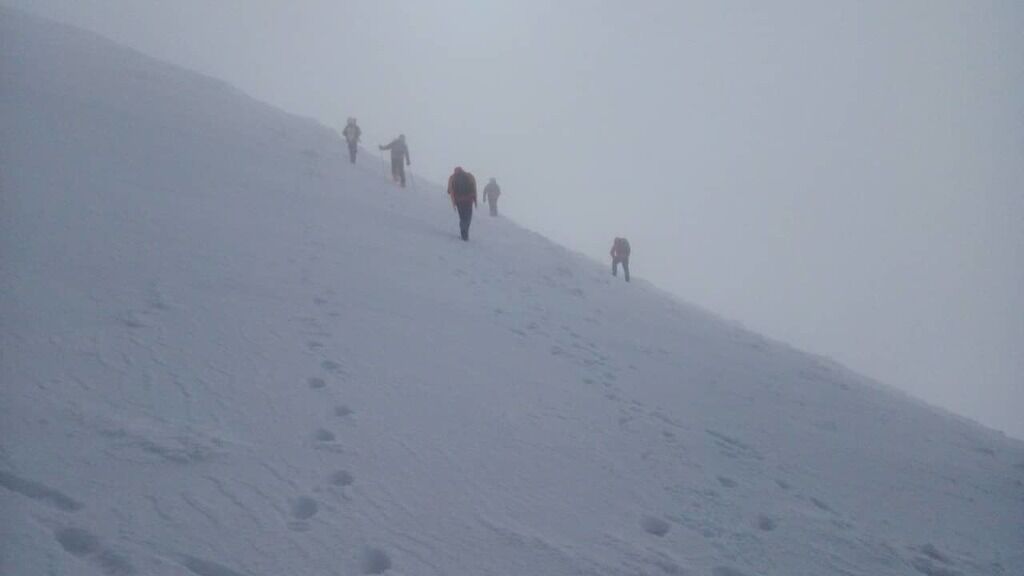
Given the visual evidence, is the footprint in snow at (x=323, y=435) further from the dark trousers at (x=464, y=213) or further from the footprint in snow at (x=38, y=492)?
the dark trousers at (x=464, y=213)

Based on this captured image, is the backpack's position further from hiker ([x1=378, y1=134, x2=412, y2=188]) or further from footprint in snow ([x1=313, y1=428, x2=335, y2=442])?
footprint in snow ([x1=313, y1=428, x2=335, y2=442])

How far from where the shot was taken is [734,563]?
5676 mm

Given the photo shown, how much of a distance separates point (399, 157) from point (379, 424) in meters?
20.1

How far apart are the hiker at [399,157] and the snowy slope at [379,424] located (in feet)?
32.6

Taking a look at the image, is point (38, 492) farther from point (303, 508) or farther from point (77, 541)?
point (303, 508)

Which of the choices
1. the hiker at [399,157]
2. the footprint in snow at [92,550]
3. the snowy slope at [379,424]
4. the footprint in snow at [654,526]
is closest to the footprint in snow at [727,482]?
the snowy slope at [379,424]

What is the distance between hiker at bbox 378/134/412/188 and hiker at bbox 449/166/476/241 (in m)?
6.98

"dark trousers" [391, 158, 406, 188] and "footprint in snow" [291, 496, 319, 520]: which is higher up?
"dark trousers" [391, 158, 406, 188]

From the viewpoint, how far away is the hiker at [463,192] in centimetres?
1859

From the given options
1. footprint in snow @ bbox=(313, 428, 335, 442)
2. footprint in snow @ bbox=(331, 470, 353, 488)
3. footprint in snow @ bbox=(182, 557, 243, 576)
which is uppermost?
footprint in snow @ bbox=(313, 428, 335, 442)

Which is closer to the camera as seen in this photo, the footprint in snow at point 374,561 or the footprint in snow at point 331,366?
the footprint in snow at point 374,561

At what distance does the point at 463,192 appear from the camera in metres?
18.7

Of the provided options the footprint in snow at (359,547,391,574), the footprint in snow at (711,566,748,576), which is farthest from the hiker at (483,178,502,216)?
the footprint in snow at (359,547,391,574)

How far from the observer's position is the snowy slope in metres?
4.87
